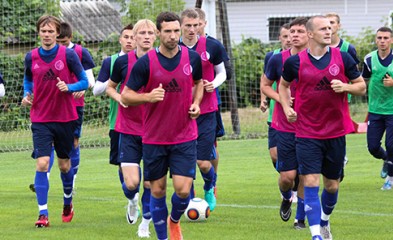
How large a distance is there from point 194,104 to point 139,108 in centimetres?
158

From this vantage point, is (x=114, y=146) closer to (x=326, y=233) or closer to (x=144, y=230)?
(x=144, y=230)

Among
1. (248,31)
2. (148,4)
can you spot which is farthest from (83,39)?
(248,31)

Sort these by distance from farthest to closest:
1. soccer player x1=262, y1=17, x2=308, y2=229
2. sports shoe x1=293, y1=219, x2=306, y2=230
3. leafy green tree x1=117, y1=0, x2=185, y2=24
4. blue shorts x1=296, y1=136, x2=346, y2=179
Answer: leafy green tree x1=117, y1=0, x2=185, y2=24, sports shoe x1=293, y1=219, x2=306, y2=230, soccer player x1=262, y1=17, x2=308, y2=229, blue shorts x1=296, y1=136, x2=346, y2=179

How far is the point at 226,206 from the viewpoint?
40.0ft

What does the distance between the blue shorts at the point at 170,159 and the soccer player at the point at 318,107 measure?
1092 mm

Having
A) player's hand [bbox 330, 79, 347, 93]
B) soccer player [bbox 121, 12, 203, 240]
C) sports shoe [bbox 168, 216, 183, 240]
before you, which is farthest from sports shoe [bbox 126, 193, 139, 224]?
player's hand [bbox 330, 79, 347, 93]

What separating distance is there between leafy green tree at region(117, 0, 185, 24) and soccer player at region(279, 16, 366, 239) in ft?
51.0

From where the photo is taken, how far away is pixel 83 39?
2372 cm

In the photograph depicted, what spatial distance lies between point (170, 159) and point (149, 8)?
16415 mm

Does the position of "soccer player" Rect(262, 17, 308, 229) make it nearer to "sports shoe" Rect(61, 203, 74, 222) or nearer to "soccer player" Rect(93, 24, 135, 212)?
"soccer player" Rect(93, 24, 135, 212)

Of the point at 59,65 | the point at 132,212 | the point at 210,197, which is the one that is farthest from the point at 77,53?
the point at 132,212

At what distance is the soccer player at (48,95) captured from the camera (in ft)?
35.0

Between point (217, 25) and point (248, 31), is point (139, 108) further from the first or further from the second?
point (248, 31)

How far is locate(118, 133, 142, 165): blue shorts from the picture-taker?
9867mm
